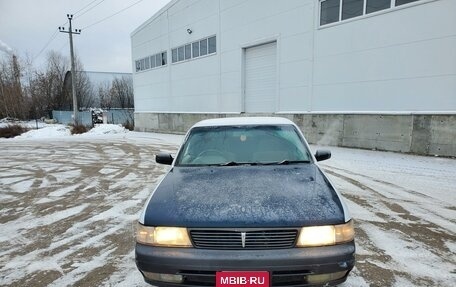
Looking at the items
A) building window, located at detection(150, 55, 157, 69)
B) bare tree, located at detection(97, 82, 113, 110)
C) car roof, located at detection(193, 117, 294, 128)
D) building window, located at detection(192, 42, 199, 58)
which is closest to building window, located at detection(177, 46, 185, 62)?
building window, located at detection(192, 42, 199, 58)

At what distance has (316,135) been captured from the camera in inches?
528

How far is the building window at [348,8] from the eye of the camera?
35.8 feet

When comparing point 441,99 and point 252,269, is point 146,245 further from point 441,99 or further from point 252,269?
point 441,99

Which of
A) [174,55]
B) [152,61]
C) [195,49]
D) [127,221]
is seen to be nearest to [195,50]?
[195,49]

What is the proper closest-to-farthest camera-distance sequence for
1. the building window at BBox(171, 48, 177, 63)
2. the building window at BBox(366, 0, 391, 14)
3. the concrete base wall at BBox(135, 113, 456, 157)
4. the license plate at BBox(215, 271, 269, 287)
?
the license plate at BBox(215, 271, 269, 287)
the concrete base wall at BBox(135, 113, 456, 157)
the building window at BBox(366, 0, 391, 14)
the building window at BBox(171, 48, 177, 63)

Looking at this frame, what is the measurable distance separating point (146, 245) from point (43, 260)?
1961 millimetres

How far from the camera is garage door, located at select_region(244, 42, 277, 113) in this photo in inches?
610

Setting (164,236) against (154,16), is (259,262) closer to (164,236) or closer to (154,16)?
(164,236)

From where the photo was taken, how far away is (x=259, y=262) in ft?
6.95

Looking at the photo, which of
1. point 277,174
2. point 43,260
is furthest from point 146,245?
point 43,260

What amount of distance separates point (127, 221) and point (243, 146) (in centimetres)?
233

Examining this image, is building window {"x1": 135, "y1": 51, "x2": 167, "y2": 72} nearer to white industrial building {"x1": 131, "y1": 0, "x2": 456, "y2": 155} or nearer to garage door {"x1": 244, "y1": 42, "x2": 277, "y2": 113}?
white industrial building {"x1": 131, "y1": 0, "x2": 456, "y2": 155}

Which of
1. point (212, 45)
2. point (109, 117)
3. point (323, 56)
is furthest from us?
point (109, 117)

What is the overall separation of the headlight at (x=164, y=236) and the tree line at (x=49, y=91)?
49980mm
